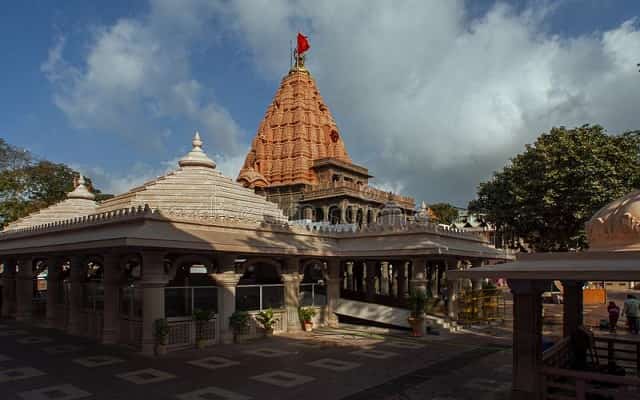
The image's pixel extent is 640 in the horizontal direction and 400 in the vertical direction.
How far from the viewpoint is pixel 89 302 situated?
2041 centimetres

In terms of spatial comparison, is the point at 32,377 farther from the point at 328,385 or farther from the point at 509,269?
the point at 509,269

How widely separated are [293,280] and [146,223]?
740cm

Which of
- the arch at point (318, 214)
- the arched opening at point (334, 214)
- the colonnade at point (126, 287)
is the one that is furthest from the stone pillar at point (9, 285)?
the arched opening at point (334, 214)

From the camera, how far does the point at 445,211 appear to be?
84312 mm

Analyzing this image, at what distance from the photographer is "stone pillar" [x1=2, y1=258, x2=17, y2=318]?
2706cm

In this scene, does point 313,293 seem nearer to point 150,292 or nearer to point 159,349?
point 159,349

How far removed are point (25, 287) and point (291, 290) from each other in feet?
50.1

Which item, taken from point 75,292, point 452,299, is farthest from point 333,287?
point 75,292

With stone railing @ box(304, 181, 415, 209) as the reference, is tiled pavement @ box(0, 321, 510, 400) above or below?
below

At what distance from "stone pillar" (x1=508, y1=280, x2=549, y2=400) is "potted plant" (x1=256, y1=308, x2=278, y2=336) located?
11888 mm

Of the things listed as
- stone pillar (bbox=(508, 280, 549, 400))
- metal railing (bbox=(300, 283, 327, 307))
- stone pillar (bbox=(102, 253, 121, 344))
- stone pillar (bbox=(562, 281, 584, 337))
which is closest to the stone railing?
metal railing (bbox=(300, 283, 327, 307))

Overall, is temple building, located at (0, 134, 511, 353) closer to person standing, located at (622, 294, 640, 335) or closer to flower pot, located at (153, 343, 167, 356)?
flower pot, located at (153, 343, 167, 356)

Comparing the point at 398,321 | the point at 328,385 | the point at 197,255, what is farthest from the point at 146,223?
the point at 398,321

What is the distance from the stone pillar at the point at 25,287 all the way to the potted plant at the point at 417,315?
19993mm
